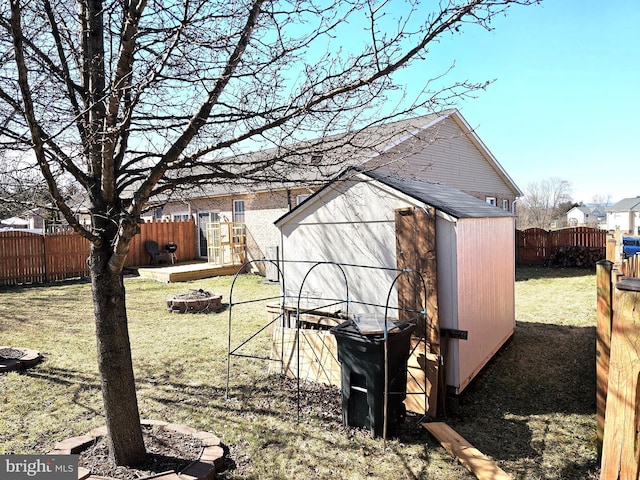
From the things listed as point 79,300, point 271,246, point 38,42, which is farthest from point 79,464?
point 271,246

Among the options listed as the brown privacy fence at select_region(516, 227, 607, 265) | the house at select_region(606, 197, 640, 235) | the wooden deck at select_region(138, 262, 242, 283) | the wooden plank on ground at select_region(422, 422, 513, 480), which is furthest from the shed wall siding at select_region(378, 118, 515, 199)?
the house at select_region(606, 197, 640, 235)

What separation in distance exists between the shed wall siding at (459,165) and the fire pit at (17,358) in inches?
461

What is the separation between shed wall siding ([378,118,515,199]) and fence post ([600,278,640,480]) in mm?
12538

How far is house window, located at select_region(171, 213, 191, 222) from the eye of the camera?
20.4 meters

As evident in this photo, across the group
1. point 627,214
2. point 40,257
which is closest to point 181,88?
point 40,257

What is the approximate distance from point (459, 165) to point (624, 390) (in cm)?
1582

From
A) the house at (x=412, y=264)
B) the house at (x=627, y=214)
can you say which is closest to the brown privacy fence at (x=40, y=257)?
the house at (x=412, y=264)

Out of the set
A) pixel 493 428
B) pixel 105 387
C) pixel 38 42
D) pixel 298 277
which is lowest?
A: pixel 493 428

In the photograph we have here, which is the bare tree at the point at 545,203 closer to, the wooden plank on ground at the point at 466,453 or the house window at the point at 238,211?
the house window at the point at 238,211

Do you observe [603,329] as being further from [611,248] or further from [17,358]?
[17,358]

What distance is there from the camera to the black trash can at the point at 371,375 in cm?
404

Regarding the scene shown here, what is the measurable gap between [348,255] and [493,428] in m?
2.67

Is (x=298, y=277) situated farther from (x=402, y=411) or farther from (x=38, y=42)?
(x=38, y=42)

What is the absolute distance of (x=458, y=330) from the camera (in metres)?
4.76
